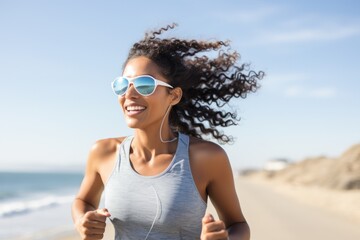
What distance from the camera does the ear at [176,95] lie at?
320 centimetres

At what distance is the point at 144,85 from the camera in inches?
117

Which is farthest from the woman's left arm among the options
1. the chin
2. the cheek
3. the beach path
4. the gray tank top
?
the beach path

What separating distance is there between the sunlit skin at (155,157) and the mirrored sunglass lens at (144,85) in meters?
0.03

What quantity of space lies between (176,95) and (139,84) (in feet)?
1.03

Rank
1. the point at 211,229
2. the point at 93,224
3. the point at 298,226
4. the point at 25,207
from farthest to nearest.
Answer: the point at 25,207
the point at 298,226
the point at 93,224
the point at 211,229

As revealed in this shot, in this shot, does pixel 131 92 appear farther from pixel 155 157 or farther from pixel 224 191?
pixel 224 191

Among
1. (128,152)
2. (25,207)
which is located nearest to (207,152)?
(128,152)

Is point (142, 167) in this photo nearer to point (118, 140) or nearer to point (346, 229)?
point (118, 140)

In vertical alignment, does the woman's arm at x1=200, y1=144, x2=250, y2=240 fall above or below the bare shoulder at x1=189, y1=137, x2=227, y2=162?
below

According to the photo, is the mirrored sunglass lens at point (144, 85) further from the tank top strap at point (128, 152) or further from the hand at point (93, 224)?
the hand at point (93, 224)

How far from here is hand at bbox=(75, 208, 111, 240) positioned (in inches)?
107

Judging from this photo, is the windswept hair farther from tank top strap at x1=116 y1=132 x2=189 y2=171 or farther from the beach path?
the beach path

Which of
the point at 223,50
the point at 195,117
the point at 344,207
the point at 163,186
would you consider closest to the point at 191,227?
the point at 163,186

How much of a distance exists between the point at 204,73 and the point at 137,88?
662mm
